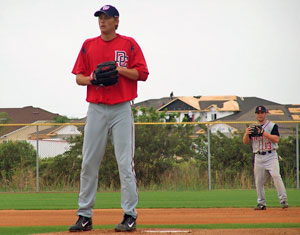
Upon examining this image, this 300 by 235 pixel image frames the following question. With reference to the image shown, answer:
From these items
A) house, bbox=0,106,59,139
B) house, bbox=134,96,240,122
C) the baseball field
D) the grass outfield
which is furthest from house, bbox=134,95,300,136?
the baseball field

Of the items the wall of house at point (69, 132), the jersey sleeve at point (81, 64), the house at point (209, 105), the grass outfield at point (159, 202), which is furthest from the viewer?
the house at point (209, 105)

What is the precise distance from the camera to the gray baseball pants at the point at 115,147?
250 inches

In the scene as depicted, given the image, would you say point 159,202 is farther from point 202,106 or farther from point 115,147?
point 202,106

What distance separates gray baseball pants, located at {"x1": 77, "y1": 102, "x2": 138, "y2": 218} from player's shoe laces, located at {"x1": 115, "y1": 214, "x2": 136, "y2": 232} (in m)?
0.06

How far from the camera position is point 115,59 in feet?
21.3

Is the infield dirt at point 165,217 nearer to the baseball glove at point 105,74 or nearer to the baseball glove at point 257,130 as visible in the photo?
the baseball glove at point 257,130

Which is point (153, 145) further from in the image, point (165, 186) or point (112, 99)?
point (112, 99)

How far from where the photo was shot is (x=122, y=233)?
604 centimetres

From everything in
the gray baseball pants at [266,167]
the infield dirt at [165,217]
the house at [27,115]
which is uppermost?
the house at [27,115]

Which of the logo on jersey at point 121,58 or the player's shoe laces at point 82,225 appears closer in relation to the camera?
the player's shoe laces at point 82,225

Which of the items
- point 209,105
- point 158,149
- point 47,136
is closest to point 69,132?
point 47,136

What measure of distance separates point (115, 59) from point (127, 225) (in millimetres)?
1825

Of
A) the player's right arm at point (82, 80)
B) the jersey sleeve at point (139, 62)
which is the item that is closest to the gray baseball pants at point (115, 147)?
the player's right arm at point (82, 80)

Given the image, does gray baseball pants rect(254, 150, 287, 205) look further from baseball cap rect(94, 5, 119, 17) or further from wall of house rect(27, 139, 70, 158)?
wall of house rect(27, 139, 70, 158)
